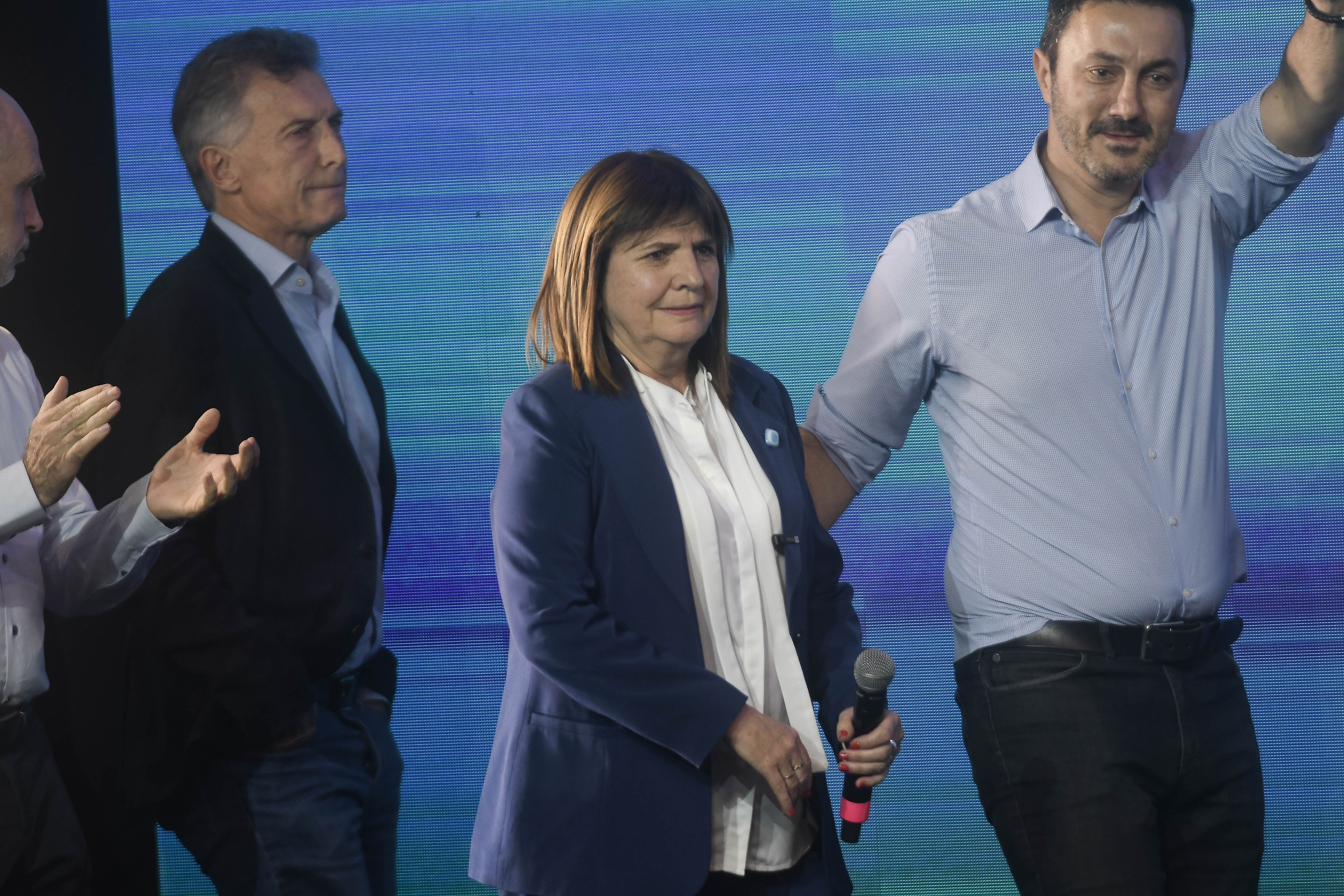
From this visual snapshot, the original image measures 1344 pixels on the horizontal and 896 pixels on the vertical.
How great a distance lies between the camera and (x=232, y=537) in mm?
1945

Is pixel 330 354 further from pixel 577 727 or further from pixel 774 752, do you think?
pixel 774 752

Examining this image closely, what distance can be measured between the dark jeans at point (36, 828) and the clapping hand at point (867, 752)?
110 centimetres

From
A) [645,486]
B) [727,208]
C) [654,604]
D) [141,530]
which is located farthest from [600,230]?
[727,208]

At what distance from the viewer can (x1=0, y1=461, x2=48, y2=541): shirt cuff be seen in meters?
1.63

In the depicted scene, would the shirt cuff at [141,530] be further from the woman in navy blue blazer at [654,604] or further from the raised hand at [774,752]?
the raised hand at [774,752]

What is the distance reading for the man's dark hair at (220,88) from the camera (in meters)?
2.15

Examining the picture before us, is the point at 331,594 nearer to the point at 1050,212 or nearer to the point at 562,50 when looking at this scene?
the point at 1050,212

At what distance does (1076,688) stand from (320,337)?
137cm

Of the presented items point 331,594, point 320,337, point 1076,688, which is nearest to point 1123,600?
point 1076,688

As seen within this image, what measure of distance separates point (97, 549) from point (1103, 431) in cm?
154

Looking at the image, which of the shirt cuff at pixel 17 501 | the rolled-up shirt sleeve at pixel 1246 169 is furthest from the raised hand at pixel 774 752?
the rolled-up shirt sleeve at pixel 1246 169

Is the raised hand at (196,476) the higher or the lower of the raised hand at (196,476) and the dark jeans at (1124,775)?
the higher

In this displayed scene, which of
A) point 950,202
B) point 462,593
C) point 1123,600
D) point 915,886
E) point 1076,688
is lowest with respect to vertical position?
point 915,886

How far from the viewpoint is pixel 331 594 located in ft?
6.50
